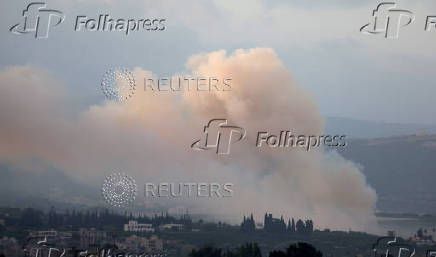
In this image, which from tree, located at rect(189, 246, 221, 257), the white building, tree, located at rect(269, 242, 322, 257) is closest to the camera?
tree, located at rect(269, 242, 322, 257)

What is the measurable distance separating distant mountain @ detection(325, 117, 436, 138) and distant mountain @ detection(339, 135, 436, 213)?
454 mm

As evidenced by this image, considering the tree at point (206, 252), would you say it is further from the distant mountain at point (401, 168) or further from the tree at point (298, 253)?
the distant mountain at point (401, 168)

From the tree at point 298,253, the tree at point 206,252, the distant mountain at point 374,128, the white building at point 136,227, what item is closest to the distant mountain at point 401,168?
the distant mountain at point 374,128

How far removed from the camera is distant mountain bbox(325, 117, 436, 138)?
5898 centimetres

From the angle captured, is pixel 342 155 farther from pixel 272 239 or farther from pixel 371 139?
pixel 272 239

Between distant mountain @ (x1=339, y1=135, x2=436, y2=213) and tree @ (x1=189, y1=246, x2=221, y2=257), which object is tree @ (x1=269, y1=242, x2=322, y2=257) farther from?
distant mountain @ (x1=339, y1=135, x2=436, y2=213)

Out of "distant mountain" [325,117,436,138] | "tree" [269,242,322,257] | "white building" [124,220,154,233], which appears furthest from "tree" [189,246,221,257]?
"distant mountain" [325,117,436,138]

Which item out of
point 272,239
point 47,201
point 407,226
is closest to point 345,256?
point 272,239

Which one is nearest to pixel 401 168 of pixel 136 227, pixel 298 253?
pixel 136 227

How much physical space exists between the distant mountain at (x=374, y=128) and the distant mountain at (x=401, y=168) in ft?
1.49

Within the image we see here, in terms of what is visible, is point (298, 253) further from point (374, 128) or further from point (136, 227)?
point (374, 128)

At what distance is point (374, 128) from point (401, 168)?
156 inches

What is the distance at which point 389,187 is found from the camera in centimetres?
6034

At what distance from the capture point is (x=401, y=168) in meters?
60.3
